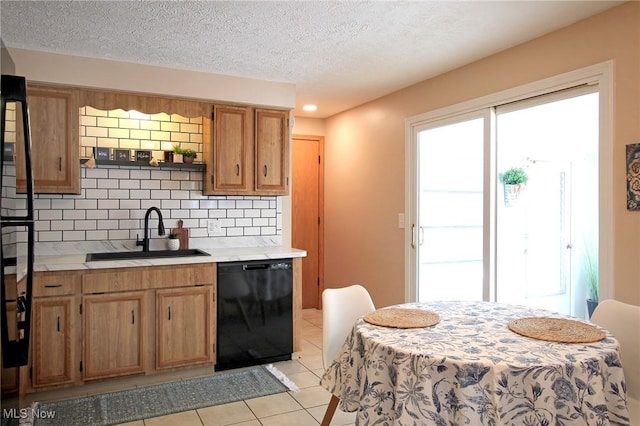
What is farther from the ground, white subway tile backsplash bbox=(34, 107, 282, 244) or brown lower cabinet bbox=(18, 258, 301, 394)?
white subway tile backsplash bbox=(34, 107, 282, 244)

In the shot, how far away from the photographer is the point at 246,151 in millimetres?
3926

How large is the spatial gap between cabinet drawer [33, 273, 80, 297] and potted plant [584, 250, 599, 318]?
11.1ft

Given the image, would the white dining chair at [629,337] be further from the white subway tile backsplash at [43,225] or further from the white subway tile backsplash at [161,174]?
the white subway tile backsplash at [43,225]

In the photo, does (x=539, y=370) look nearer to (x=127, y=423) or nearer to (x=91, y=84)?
(x=127, y=423)

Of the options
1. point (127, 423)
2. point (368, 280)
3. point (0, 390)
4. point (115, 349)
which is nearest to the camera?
point (0, 390)

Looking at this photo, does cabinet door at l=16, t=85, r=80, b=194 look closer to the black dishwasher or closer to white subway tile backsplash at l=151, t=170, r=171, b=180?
white subway tile backsplash at l=151, t=170, r=171, b=180

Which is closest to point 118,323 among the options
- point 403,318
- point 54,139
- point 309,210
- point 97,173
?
point 97,173

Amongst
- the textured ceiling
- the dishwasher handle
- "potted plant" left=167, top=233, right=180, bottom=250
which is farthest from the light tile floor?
the textured ceiling

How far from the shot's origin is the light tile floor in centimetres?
275

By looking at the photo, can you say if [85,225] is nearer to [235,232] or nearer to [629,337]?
[235,232]

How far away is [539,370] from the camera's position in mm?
1576

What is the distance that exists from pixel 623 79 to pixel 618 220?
30.7 inches

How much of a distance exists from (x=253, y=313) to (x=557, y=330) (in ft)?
7.56

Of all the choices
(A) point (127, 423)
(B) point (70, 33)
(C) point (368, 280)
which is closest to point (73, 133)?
(B) point (70, 33)
